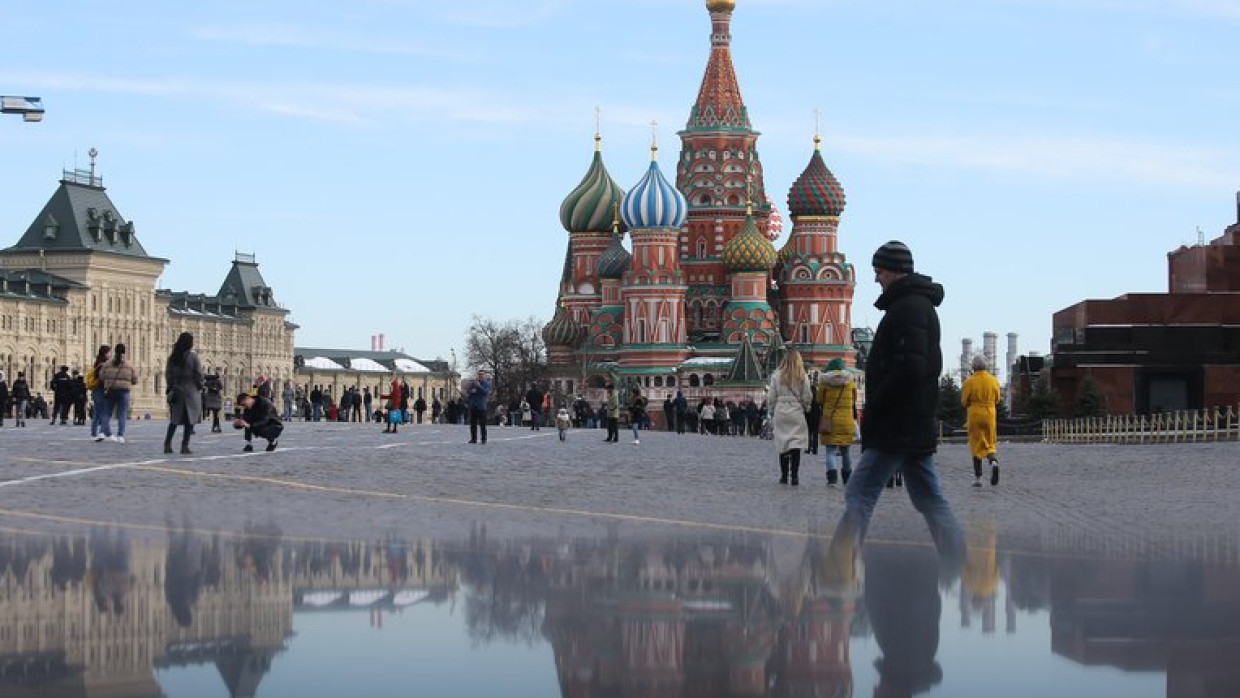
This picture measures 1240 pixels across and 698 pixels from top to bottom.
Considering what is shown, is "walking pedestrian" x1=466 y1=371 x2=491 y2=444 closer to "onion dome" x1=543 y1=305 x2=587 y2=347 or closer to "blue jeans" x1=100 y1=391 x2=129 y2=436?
"blue jeans" x1=100 y1=391 x2=129 y2=436

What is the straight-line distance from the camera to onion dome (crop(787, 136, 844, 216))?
10569 cm

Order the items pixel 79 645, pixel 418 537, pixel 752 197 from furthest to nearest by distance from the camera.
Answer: pixel 752 197 < pixel 418 537 < pixel 79 645

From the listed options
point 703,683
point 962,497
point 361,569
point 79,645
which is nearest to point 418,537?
point 361,569

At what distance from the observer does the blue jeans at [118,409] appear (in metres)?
24.9

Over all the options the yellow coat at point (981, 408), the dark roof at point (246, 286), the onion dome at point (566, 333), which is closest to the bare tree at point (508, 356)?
the onion dome at point (566, 333)

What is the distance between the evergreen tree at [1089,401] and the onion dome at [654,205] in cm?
2846

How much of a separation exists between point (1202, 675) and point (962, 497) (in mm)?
10487

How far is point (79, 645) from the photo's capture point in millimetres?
7273

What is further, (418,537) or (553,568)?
(418,537)

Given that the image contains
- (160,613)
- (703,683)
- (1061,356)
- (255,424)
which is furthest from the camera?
(1061,356)

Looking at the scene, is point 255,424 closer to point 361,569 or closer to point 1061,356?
point 361,569

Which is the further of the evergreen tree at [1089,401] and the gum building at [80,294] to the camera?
the gum building at [80,294]

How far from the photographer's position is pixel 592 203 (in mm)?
112375

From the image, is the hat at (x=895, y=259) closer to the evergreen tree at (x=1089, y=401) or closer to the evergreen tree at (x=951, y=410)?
the evergreen tree at (x=1089, y=401)
